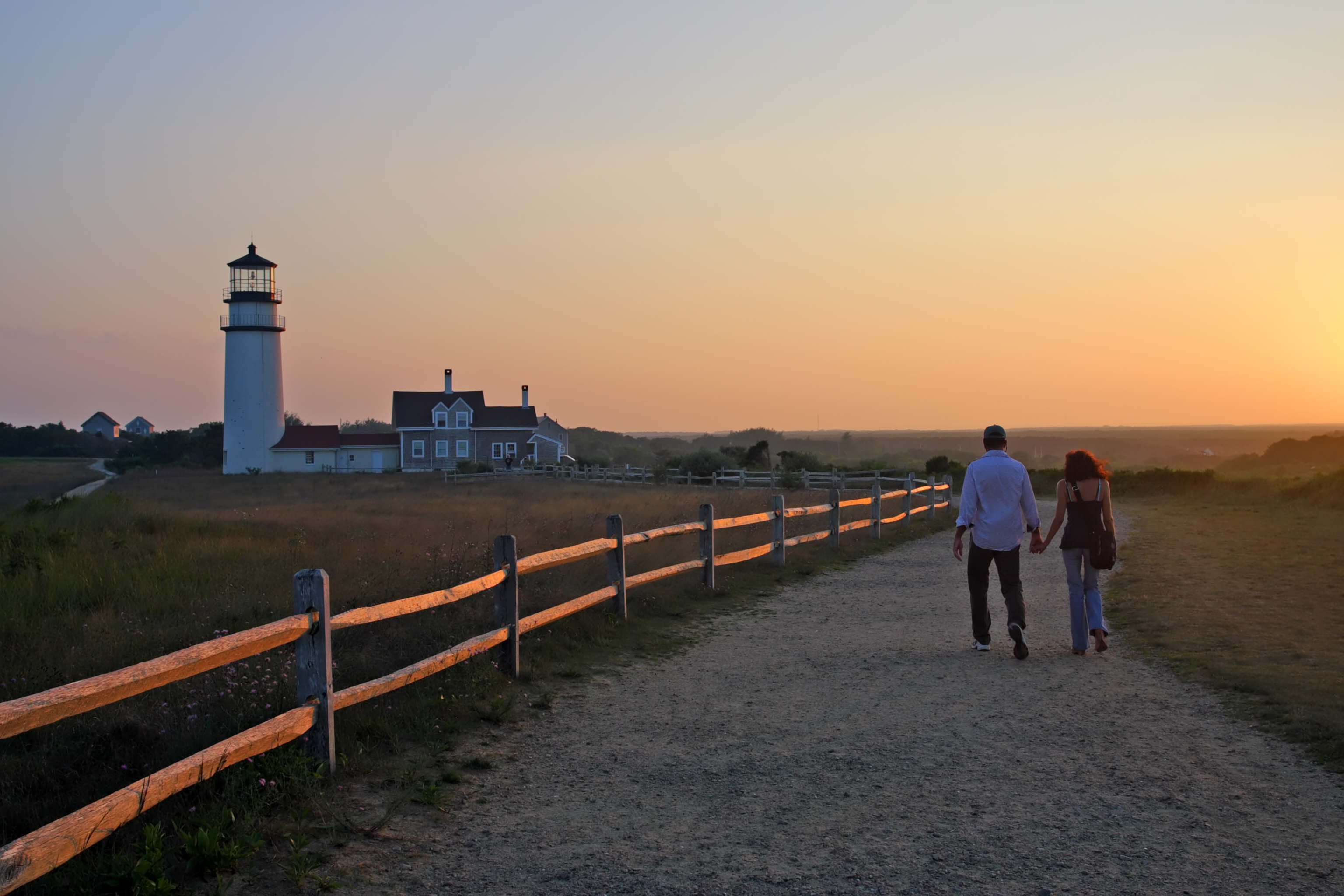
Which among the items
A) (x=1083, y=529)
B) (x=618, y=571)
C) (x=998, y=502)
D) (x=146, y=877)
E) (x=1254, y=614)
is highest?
(x=998, y=502)

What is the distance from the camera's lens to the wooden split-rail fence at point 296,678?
3.88 meters

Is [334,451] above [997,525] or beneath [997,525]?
above

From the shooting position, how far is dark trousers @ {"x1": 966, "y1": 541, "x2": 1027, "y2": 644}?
9.05m

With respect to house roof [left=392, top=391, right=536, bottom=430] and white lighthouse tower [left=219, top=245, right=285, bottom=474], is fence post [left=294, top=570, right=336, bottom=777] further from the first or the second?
house roof [left=392, top=391, right=536, bottom=430]

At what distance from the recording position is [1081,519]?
899cm

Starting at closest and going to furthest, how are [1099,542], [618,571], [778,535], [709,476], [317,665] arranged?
1. [317,665]
2. [1099,542]
3. [618,571]
4. [778,535]
5. [709,476]

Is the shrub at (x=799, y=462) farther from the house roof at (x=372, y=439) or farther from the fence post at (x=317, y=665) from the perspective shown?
the fence post at (x=317, y=665)

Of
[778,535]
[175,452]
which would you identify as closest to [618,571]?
[778,535]

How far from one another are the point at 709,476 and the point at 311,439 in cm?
3123

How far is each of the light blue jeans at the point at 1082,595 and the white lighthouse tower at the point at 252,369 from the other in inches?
2183

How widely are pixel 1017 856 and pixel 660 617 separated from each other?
6.70m

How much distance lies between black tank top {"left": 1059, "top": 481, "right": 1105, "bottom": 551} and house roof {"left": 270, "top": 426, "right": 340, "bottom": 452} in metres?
62.2

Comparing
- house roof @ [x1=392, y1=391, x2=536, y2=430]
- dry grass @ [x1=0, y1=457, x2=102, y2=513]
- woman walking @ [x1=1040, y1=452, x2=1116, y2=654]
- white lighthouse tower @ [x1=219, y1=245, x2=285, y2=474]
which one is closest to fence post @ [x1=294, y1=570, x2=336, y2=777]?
woman walking @ [x1=1040, y1=452, x2=1116, y2=654]

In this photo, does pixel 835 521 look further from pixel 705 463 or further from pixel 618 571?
pixel 705 463
